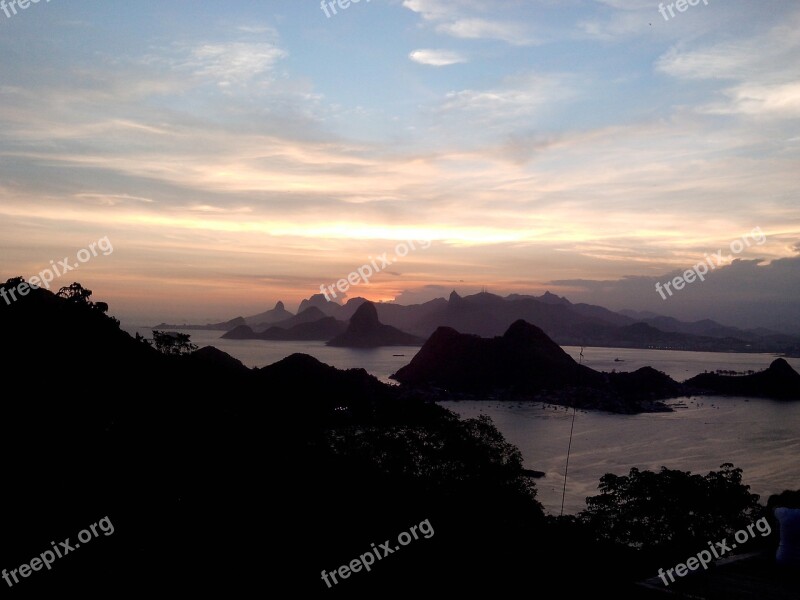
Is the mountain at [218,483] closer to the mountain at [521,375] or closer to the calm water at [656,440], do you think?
the calm water at [656,440]

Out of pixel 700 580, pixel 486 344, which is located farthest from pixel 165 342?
pixel 486 344

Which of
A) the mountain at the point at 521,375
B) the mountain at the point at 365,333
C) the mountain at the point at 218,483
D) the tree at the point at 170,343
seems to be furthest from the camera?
the mountain at the point at 365,333

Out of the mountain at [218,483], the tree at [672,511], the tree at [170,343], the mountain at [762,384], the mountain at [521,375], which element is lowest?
the mountain at [762,384]

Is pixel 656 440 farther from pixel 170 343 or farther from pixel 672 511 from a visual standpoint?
pixel 170 343

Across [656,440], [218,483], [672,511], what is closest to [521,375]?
[656,440]

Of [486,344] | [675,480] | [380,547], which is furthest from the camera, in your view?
[486,344]

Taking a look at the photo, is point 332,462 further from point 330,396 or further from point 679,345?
point 679,345

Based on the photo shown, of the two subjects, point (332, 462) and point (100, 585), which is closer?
point (100, 585)

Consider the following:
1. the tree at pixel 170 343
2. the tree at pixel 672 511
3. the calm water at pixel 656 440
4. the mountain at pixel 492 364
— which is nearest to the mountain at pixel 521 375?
the mountain at pixel 492 364

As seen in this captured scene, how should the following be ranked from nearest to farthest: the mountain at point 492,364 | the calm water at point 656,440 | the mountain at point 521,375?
the calm water at point 656,440 < the mountain at point 521,375 < the mountain at point 492,364
